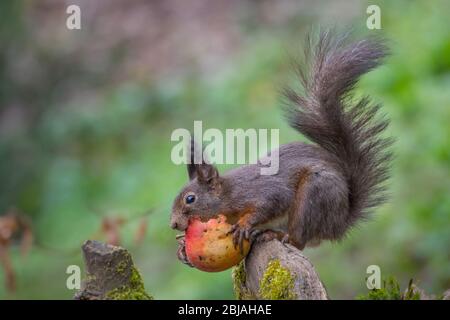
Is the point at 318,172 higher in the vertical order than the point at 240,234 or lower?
higher

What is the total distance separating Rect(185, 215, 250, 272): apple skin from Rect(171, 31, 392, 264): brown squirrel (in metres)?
0.28

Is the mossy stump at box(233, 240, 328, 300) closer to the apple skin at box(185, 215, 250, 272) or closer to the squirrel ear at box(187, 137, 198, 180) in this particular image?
the apple skin at box(185, 215, 250, 272)

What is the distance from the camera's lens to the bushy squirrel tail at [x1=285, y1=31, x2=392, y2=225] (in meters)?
3.01

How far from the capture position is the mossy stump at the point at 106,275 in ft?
7.14

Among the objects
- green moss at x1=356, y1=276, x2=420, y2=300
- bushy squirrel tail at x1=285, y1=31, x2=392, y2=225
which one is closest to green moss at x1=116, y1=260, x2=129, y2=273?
green moss at x1=356, y1=276, x2=420, y2=300

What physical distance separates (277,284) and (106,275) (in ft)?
1.46

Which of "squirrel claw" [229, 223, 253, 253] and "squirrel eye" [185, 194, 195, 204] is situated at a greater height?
"squirrel eye" [185, 194, 195, 204]

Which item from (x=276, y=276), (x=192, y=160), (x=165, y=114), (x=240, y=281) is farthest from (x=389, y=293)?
(x=165, y=114)

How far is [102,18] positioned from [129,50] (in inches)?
28.8

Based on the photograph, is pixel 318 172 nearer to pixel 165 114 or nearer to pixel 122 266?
pixel 122 266

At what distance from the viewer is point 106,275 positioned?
86.0 inches

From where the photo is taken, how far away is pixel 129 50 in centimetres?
904

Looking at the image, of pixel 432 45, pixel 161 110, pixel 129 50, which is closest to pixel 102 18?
pixel 129 50

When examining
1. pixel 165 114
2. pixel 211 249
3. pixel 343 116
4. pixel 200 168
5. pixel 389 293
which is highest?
pixel 165 114
